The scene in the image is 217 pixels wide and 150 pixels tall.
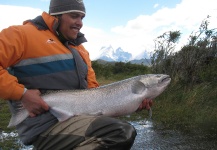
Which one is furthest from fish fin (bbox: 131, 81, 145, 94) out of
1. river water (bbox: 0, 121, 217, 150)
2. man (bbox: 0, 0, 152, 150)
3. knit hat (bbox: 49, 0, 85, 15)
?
river water (bbox: 0, 121, 217, 150)

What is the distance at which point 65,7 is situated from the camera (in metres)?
4.44

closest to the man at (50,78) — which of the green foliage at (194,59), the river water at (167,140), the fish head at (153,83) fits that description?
the fish head at (153,83)

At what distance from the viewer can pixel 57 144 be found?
3926mm

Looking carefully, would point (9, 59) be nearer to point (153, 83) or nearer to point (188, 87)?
point (153, 83)

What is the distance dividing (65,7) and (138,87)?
140 cm

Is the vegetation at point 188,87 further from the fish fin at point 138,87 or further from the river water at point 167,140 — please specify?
the fish fin at point 138,87

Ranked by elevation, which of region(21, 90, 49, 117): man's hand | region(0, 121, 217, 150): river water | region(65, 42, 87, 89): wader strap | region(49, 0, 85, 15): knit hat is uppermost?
region(49, 0, 85, 15): knit hat

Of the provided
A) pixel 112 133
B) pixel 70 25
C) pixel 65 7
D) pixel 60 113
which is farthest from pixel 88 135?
pixel 65 7

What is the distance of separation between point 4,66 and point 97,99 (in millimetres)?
1136

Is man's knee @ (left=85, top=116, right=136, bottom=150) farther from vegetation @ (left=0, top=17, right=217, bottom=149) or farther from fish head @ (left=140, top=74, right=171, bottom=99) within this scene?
vegetation @ (left=0, top=17, right=217, bottom=149)

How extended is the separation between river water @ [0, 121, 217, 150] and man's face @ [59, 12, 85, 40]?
2800 mm

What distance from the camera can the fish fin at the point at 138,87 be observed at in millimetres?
4312

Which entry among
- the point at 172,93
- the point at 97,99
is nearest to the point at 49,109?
the point at 97,99

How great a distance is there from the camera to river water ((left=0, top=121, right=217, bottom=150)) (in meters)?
6.45
